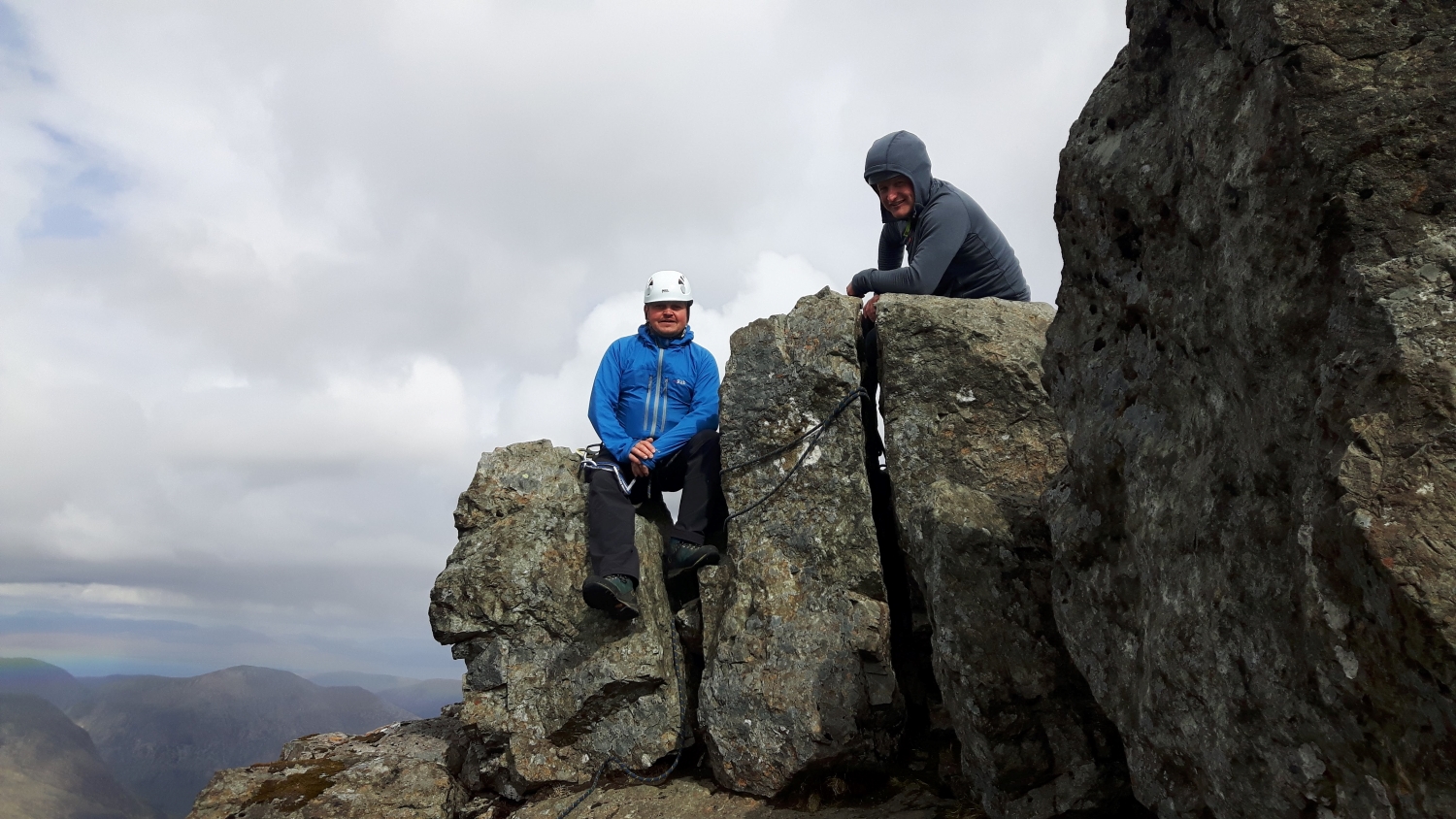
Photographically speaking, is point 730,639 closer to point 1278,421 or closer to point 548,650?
point 548,650

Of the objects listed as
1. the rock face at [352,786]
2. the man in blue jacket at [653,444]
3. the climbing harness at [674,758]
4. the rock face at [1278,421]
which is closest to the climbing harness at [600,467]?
the man in blue jacket at [653,444]

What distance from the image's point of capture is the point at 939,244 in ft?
30.0

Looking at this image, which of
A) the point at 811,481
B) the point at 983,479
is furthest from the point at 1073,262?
the point at 811,481

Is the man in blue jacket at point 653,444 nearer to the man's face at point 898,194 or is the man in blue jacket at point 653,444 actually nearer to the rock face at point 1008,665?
the man's face at point 898,194

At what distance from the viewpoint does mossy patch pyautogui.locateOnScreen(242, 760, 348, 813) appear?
945 centimetres

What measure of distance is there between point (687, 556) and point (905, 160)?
4755 millimetres

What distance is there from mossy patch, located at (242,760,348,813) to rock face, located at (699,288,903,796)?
14.4 ft

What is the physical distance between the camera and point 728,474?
9508 mm

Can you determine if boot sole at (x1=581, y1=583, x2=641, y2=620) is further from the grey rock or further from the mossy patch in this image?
the mossy patch

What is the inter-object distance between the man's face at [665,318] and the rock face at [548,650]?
7.28ft

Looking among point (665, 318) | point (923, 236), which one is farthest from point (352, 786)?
point (923, 236)

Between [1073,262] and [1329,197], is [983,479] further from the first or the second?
[1329,197]

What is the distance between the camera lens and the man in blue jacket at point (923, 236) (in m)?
9.24

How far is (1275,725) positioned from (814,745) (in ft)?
16.1
